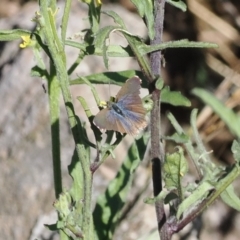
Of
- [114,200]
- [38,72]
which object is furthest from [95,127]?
[114,200]

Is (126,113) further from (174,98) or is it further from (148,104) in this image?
(174,98)

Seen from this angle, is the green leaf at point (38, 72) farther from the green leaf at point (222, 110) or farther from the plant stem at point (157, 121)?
the green leaf at point (222, 110)

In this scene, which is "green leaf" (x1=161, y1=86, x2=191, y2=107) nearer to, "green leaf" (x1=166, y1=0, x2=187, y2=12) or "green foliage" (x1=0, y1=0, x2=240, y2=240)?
"green foliage" (x1=0, y1=0, x2=240, y2=240)

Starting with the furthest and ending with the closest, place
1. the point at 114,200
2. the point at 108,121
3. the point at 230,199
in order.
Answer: the point at 114,200, the point at 230,199, the point at 108,121

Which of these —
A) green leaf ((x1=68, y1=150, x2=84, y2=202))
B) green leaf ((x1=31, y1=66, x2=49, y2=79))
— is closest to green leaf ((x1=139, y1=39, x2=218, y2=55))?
green leaf ((x1=31, y1=66, x2=49, y2=79))

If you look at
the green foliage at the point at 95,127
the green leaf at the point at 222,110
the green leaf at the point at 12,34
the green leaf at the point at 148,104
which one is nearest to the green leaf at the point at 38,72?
the green foliage at the point at 95,127

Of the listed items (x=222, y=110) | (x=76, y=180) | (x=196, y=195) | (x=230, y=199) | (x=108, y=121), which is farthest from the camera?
(x=76, y=180)

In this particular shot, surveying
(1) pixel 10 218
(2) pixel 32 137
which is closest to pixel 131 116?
(1) pixel 10 218

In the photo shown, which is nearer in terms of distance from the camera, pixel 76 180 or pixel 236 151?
pixel 236 151
